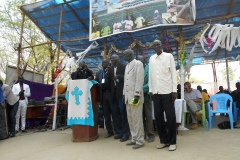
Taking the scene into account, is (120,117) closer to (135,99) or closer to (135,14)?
(135,99)

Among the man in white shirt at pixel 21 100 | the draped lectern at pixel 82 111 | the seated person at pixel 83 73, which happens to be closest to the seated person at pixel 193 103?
the draped lectern at pixel 82 111

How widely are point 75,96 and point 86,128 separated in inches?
28.7

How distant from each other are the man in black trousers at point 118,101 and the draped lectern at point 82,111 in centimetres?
47

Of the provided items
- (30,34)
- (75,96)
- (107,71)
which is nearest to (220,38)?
(107,71)

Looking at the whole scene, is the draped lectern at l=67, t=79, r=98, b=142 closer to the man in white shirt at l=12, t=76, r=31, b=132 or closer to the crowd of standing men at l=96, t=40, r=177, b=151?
the crowd of standing men at l=96, t=40, r=177, b=151

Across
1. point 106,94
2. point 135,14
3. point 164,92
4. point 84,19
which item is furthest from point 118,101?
point 84,19

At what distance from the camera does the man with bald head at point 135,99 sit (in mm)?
3201

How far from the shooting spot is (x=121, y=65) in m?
3.99

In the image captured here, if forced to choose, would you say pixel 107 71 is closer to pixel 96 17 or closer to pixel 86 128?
pixel 86 128

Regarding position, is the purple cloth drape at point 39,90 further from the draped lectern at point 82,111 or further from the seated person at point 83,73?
the draped lectern at point 82,111

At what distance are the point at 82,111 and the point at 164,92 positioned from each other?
5.94 feet

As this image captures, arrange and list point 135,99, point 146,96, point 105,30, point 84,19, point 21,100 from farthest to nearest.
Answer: point 84,19 < point 105,30 < point 21,100 < point 146,96 < point 135,99

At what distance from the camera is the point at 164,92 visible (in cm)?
302

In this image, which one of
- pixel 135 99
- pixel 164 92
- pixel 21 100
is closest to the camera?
pixel 164 92
